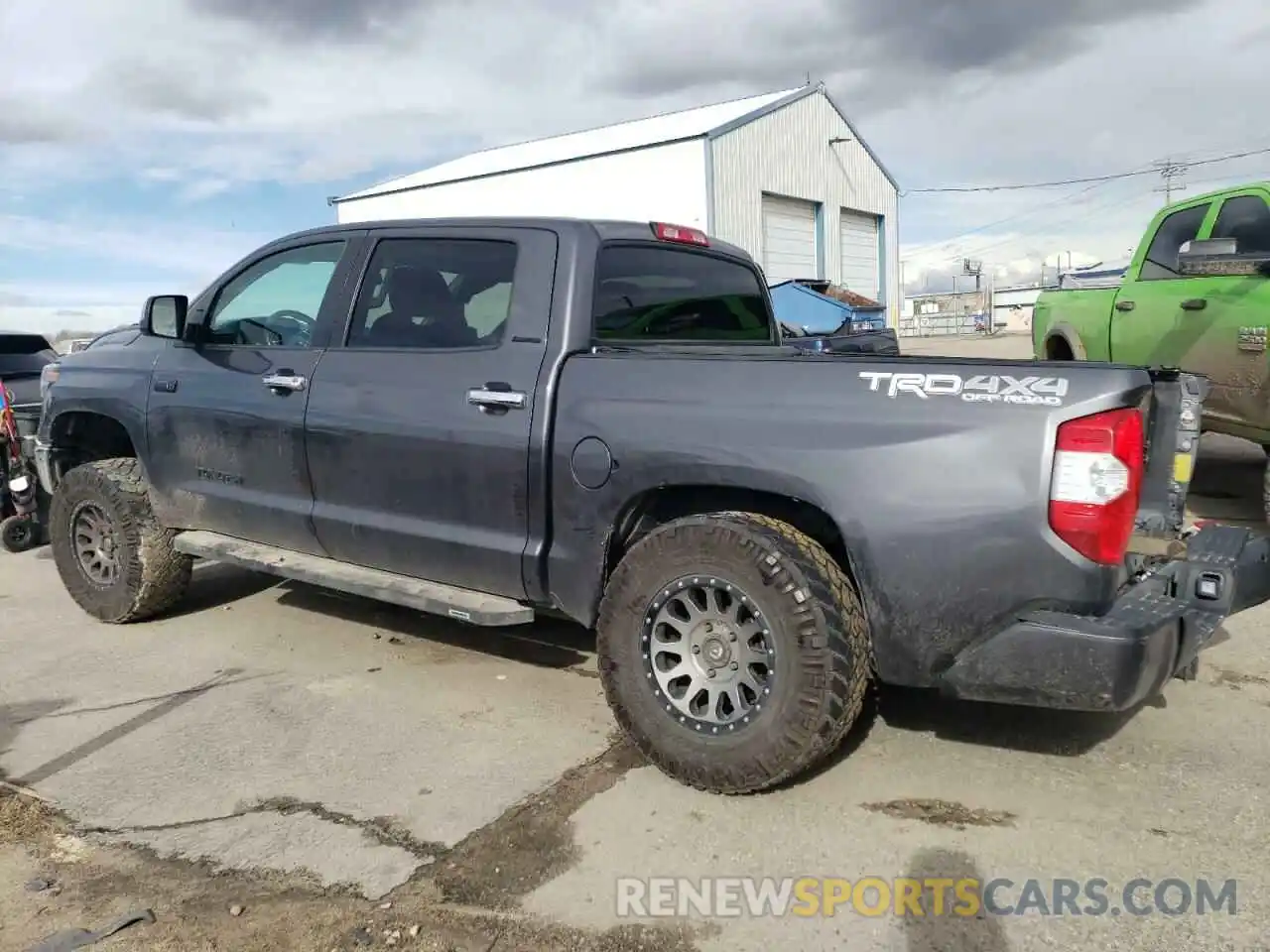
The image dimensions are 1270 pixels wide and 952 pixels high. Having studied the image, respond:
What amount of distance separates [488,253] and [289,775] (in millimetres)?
2052

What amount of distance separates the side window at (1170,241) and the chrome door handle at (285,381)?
18.0ft

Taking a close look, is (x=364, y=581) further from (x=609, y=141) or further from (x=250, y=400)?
(x=609, y=141)

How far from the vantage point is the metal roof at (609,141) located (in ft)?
75.3

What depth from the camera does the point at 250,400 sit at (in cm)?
440

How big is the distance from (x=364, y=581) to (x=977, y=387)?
8.30 ft

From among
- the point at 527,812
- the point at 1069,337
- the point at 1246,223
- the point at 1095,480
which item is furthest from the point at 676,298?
the point at 1069,337

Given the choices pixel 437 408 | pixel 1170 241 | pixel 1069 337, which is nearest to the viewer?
pixel 437 408

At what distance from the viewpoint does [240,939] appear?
2518 mm

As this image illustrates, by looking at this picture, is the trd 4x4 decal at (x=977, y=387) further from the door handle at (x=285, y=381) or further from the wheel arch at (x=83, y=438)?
the wheel arch at (x=83, y=438)

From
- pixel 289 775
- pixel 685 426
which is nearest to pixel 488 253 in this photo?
pixel 685 426

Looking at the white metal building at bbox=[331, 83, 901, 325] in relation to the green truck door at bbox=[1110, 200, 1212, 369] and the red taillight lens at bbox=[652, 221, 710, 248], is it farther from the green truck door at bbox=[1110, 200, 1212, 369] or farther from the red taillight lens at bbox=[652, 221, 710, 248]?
the red taillight lens at bbox=[652, 221, 710, 248]

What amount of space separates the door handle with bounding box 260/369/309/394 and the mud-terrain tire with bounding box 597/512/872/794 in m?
1.80

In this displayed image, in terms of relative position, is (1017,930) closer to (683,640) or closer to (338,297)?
(683,640)

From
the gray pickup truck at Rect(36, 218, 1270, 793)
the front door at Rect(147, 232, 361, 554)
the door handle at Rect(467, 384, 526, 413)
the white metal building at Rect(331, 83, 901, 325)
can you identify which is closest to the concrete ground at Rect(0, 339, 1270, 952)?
the gray pickup truck at Rect(36, 218, 1270, 793)
